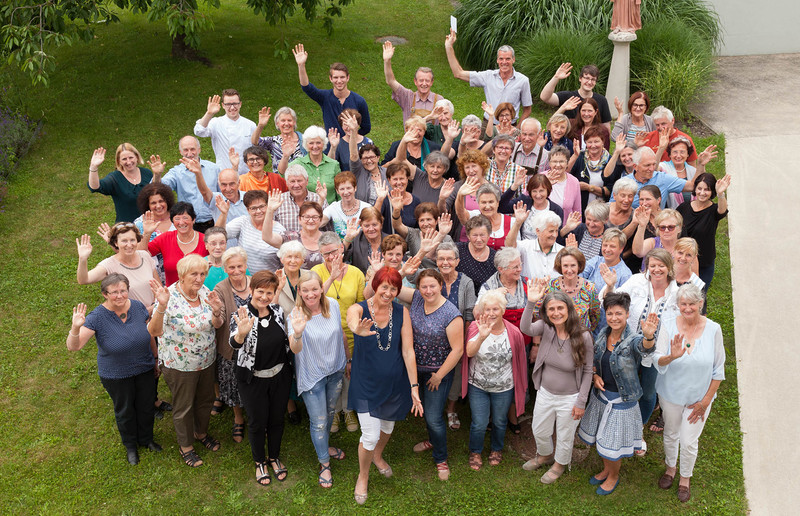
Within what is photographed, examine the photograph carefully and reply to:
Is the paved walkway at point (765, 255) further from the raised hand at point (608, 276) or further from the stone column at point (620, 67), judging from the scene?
the raised hand at point (608, 276)

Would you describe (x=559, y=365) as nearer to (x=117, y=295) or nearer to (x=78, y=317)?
(x=117, y=295)

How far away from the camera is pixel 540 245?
21.9ft

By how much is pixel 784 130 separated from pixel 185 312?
10.5 metres

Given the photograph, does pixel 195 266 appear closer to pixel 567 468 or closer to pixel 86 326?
pixel 86 326

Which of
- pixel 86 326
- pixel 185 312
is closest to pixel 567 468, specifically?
pixel 185 312

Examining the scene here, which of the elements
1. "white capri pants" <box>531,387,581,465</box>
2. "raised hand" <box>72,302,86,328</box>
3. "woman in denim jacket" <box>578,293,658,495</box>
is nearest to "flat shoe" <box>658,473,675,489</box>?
"woman in denim jacket" <box>578,293,658,495</box>

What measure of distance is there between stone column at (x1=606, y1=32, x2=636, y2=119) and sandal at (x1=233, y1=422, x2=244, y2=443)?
8.31 m

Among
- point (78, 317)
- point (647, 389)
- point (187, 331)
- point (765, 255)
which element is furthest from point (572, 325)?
point (765, 255)

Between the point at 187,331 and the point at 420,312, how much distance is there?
74.7 inches

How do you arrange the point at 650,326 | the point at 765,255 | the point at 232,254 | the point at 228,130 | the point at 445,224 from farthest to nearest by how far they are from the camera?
the point at 765,255 < the point at 228,130 < the point at 445,224 < the point at 232,254 < the point at 650,326

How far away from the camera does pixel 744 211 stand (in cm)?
1052

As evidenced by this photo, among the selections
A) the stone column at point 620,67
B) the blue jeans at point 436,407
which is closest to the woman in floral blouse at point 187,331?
the blue jeans at point 436,407

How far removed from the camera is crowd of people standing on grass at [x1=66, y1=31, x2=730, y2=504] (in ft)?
19.6

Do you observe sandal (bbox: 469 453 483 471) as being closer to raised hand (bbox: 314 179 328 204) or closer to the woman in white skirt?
the woman in white skirt
